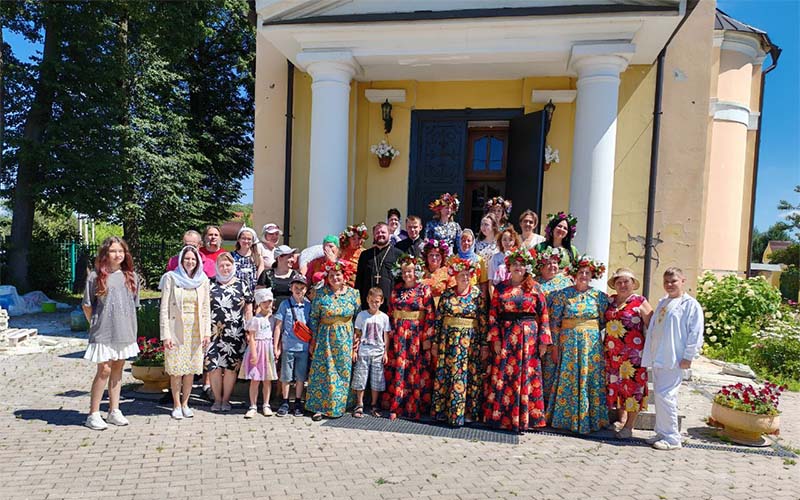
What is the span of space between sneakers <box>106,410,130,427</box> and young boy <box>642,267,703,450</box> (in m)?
5.05

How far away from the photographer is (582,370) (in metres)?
4.98

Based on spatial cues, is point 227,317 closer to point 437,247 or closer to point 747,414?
point 437,247

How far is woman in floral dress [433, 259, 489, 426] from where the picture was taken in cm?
502

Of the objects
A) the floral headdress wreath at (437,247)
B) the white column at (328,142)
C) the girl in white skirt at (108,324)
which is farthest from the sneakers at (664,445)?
the girl in white skirt at (108,324)

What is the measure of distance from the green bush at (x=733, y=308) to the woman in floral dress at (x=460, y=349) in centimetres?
646

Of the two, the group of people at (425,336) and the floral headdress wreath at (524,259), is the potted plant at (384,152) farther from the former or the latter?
the floral headdress wreath at (524,259)

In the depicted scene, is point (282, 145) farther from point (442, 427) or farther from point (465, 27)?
point (442, 427)

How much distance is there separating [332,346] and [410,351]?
2.62ft

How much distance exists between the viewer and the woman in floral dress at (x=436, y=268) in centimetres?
529

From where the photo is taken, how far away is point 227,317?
5371 mm

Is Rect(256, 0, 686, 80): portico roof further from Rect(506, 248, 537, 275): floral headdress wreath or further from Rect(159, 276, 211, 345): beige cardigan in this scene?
Rect(159, 276, 211, 345): beige cardigan

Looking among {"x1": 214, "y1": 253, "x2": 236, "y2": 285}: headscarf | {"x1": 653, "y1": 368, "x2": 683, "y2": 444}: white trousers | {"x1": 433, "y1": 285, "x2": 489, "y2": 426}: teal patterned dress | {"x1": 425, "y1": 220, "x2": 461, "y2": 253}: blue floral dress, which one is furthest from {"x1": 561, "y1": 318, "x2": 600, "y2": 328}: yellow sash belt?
{"x1": 214, "y1": 253, "x2": 236, "y2": 285}: headscarf

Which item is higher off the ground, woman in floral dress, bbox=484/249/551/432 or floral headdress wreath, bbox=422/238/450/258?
floral headdress wreath, bbox=422/238/450/258

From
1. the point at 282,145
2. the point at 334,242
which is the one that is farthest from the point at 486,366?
the point at 282,145
